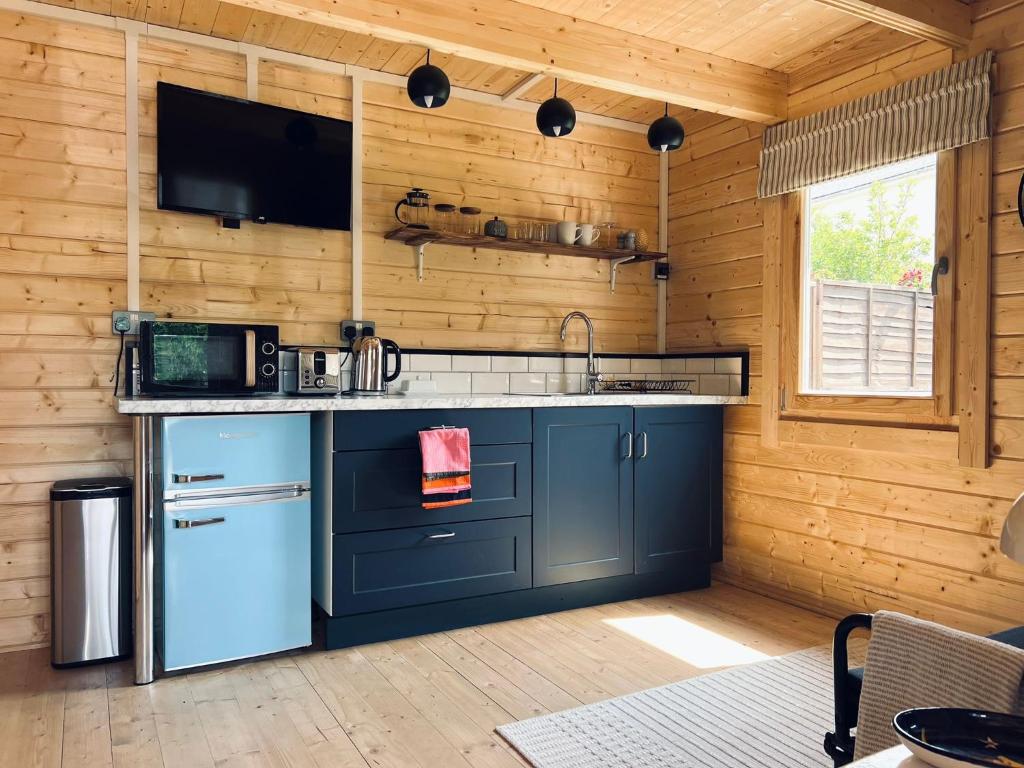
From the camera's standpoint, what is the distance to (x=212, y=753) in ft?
6.98

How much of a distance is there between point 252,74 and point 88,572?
2152 millimetres

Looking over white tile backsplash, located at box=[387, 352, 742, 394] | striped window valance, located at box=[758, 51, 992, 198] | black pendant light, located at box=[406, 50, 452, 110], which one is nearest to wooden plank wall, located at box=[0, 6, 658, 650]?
white tile backsplash, located at box=[387, 352, 742, 394]

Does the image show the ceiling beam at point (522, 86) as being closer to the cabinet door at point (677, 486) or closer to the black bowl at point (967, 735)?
the cabinet door at point (677, 486)

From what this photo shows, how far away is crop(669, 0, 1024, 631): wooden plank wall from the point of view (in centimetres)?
274

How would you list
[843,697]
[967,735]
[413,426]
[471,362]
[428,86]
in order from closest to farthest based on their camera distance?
[967,735] < [843,697] < [428,86] < [413,426] < [471,362]

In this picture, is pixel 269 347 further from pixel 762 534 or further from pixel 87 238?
pixel 762 534

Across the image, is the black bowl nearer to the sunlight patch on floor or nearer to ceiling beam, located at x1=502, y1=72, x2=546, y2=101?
the sunlight patch on floor

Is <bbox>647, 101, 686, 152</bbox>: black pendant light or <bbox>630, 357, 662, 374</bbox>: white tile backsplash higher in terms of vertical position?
<bbox>647, 101, 686, 152</bbox>: black pendant light

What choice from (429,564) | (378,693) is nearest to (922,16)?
(429,564)

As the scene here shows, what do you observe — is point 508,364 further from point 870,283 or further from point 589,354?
point 870,283

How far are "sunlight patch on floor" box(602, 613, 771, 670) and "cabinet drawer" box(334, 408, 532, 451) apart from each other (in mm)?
922

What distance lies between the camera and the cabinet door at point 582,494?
333 centimetres

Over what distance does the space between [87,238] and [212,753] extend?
6.73 ft

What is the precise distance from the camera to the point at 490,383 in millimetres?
3895
